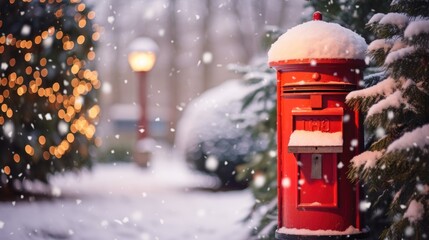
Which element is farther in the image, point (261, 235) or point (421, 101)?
point (261, 235)

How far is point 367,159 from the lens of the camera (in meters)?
5.93

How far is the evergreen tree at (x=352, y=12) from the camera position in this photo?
810 centimetres

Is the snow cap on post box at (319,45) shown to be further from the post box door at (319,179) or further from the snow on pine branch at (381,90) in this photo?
the post box door at (319,179)

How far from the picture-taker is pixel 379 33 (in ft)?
19.6

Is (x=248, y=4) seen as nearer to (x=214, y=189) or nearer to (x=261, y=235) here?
(x=214, y=189)

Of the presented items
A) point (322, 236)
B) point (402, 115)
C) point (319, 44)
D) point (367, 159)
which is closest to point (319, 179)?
point (322, 236)

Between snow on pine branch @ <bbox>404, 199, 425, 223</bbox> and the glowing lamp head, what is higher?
the glowing lamp head

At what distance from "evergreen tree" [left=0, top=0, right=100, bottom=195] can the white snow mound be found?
618 cm

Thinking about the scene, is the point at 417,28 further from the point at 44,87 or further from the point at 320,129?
the point at 44,87

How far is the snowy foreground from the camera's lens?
10.1m

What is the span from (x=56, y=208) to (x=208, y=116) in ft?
12.4

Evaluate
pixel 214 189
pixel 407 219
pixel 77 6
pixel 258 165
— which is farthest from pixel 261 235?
pixel 214 189

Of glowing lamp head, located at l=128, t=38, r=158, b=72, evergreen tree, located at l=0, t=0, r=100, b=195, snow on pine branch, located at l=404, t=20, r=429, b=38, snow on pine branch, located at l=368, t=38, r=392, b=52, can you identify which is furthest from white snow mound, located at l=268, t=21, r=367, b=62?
glowing lamp head, located at l=128, t=38, r=158, b=72

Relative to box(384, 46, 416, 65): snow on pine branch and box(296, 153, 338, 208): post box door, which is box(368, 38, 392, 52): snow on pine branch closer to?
box(384, 46, 416, 65): snow on pine branch
